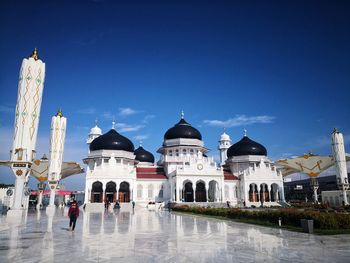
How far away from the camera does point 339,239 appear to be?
10266 mm

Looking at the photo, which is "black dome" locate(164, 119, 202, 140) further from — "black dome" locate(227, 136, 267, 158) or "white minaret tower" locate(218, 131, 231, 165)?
"white minaret tower" locate(218, 131, 231, 165)

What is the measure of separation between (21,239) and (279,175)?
48900 mm

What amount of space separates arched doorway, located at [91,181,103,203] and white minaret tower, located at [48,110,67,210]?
12533 millimetres

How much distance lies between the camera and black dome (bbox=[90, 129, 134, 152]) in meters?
50.7

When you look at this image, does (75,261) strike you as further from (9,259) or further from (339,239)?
(339,239)

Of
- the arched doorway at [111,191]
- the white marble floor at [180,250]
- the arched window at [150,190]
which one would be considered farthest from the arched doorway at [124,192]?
the white marble floor at [180,250]

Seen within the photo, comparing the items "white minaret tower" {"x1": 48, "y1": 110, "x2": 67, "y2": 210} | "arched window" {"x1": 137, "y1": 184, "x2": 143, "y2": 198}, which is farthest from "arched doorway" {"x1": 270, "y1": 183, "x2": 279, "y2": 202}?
"white minaret tower" {"x1": 48, "y1": 110, "x2": 67, "y2": 210}

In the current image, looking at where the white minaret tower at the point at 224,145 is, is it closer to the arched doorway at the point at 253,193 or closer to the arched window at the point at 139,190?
the arched doorway at the point at 253,193

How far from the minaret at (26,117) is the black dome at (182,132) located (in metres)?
34.6

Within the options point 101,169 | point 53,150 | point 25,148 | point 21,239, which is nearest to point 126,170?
point 101,169

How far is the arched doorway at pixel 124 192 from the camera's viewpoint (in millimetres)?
47062

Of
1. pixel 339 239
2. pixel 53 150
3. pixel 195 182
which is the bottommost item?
pixel 339 239

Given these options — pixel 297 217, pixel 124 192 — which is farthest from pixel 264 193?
pixel 297 217

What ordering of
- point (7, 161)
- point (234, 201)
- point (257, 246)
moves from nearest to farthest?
1. point (257, 246)
2. point (7, 161)
3. point (234, 201)
